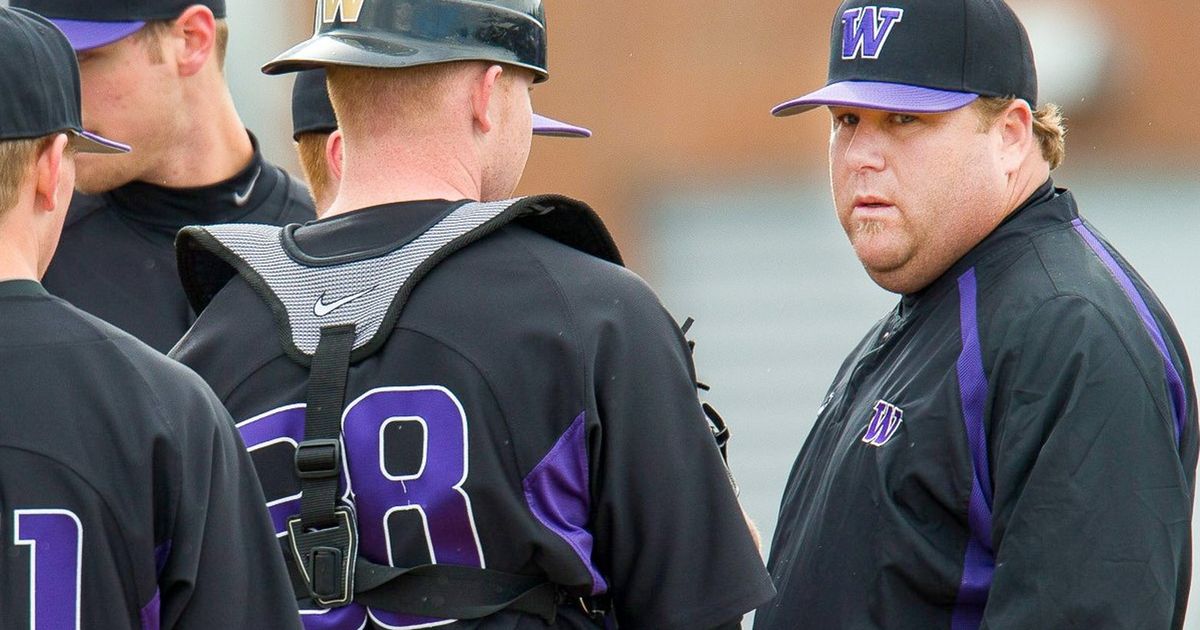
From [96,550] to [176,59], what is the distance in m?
2.05

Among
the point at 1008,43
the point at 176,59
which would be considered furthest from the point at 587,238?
the point at 176,59

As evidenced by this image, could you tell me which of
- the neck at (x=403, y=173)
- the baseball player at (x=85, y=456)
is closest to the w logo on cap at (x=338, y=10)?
the neck at (x=403, y=173)

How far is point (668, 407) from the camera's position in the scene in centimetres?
255

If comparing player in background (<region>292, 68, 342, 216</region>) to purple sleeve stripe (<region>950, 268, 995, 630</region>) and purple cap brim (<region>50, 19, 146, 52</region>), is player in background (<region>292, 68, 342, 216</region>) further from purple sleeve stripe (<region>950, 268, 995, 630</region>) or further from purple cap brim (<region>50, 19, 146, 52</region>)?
purple sleeve stripe (<region>950, 268, 995, 630</region>)

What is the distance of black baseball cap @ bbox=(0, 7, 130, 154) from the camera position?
218 cm

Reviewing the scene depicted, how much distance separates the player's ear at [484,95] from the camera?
2.71 meters

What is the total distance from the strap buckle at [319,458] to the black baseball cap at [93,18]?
5.31 ft

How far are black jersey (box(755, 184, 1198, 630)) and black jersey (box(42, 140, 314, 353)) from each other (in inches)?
61.7

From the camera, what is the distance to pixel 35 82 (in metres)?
2.21

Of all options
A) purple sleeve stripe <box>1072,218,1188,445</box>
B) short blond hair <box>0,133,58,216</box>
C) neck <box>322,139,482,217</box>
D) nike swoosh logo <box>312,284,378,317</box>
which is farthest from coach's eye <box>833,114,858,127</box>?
short blond hair <box>0,133,58,216</box>

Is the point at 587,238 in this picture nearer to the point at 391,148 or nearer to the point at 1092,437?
the point at 391,148

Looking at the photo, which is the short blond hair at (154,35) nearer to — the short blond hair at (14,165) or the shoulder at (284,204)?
the shoulder at (284,204)

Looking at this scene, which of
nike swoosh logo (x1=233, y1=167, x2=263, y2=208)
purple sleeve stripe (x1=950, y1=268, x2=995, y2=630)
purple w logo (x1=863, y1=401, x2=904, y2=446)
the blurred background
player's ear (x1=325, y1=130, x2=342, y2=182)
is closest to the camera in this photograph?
purple sleeve stripe (x1=950, y1=268, x2=995, y2=630)

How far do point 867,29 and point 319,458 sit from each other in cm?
152
